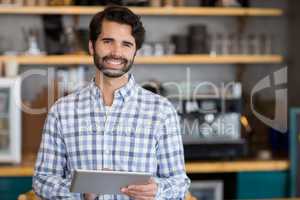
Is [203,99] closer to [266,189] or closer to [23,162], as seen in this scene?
[266,189]

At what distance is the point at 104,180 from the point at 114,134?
0.22 meters

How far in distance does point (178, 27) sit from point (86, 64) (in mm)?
667

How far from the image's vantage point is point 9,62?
323 centimetres

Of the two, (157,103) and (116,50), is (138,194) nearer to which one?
(157,103)

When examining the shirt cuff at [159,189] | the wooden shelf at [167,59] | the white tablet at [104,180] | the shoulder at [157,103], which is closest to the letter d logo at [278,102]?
the wooden shelf at [167,59]

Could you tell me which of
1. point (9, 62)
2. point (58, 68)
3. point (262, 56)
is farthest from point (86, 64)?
point (262, 56)

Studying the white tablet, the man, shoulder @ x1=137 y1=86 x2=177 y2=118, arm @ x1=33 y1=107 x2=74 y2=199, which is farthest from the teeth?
the white tablet

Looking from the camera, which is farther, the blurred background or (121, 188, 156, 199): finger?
the blurred background

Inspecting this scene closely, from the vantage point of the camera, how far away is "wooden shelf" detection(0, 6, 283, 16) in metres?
3.28

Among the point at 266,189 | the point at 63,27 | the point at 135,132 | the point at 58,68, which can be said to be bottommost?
the point at 266,189

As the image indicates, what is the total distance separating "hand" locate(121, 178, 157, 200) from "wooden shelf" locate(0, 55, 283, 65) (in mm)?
1851

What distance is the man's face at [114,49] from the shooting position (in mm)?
1649

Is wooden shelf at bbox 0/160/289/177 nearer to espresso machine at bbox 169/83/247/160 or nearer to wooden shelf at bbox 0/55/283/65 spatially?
espresso machine at bbox 169/83/247/160

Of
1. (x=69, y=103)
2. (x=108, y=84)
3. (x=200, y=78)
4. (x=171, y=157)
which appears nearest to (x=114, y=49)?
(x=108, y=84)
